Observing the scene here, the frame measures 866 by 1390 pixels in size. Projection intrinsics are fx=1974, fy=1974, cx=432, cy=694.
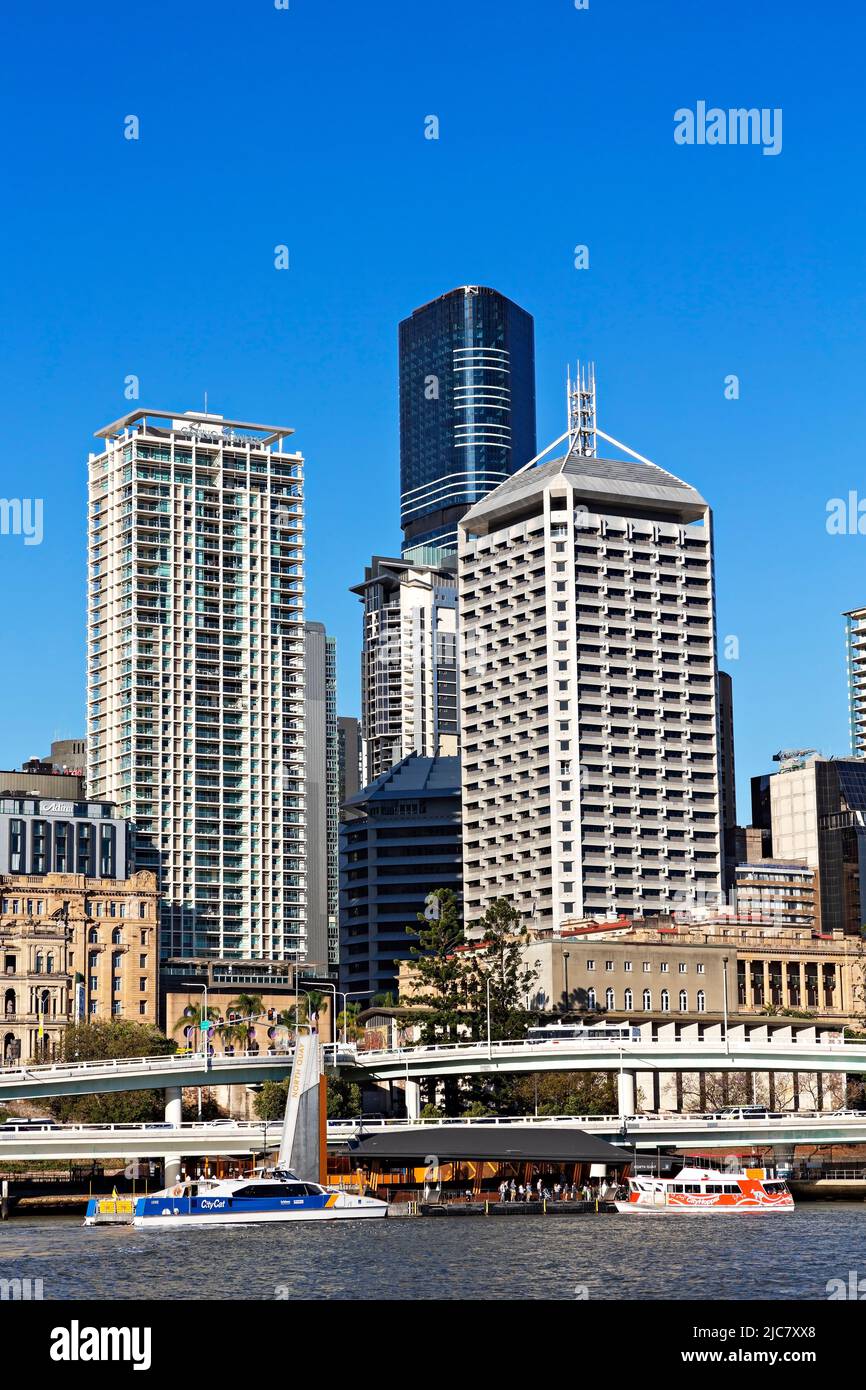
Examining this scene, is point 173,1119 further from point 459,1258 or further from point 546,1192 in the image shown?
point 459,1258

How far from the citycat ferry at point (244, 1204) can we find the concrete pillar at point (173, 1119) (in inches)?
1343

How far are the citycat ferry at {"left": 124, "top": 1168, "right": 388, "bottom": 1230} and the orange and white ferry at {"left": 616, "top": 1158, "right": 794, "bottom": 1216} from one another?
20.8m

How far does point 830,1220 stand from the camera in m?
132

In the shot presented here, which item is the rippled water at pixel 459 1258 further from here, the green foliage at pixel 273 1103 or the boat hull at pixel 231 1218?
the green foliage at pixel 273 1103

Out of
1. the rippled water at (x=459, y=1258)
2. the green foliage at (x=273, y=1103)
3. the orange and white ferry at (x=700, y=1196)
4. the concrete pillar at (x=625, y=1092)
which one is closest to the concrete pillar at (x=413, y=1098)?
the green foliage at (x=273, y=1103)

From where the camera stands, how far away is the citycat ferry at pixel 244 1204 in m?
126

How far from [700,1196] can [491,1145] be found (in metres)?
17.4

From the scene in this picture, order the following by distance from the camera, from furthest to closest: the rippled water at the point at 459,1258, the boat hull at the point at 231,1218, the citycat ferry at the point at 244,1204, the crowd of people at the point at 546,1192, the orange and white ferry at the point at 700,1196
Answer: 1. the crowd of people at the point at 546,1192
2. the orange and white ferry at the point at 700,1196
3. the citycat ferry at the point at 244,1204
4. the boat hull at the point at 231,1218
5. the rippled water at the point at 459,1258

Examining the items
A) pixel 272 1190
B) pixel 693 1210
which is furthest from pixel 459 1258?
pixel 693 1210
